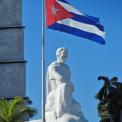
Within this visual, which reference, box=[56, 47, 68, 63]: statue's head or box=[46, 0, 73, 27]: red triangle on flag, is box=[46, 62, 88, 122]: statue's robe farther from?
box=[46, 0, 73, 27]: red triangle on flag

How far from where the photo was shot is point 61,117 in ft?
76.8

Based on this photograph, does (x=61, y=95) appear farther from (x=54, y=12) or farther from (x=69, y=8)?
(x=69, y=8)

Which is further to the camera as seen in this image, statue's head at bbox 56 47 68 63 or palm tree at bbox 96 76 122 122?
palm tree at bbox 96 76 122 122

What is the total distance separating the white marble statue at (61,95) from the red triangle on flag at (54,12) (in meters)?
1.23

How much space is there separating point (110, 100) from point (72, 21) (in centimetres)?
3233

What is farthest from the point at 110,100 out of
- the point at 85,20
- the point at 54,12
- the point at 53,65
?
the point at 54,12

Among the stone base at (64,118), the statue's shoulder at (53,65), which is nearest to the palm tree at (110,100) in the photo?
the statue's shoulder at (53,65)

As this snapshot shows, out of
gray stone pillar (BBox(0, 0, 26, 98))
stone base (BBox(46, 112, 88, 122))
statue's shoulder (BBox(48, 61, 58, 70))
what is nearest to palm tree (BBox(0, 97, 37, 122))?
statue's shoulder (BBox(48, 61, 58, 70))

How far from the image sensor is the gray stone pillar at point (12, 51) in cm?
4822

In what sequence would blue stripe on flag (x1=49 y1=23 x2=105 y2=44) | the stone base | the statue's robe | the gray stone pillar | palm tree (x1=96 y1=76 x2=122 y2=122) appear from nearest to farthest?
the stone base → blue stripe on flag (x1=49 y1=23 x2=105 y2=44) → the statue's robe → the gray stone pillar → palm tree (x1=96 y1=76 x2=122 y2=122)

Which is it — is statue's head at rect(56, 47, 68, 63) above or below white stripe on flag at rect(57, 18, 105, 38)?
Answer: below

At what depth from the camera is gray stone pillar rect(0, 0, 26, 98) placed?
158ft

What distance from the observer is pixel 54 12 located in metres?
23.5

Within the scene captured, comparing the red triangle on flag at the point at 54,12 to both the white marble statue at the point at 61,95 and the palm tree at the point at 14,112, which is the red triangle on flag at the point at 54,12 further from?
the palm tree at the point at 14,112
